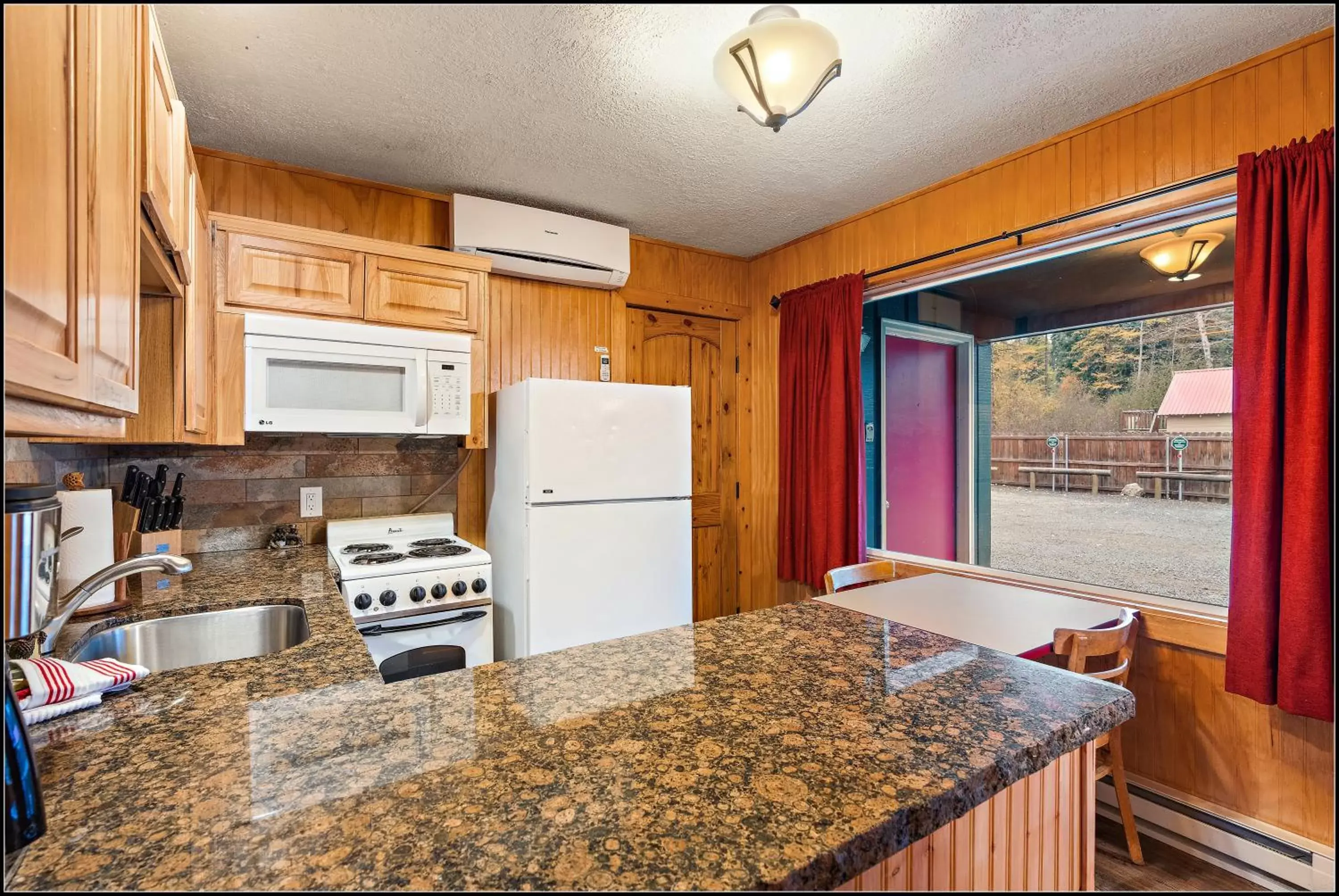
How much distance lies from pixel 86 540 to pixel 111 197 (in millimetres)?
1019

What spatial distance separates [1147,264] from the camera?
2.14 m

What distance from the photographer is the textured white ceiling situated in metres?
1.56

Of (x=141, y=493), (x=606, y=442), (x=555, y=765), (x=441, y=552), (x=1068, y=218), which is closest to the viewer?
A: (x=555, y=765)

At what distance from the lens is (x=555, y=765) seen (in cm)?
69

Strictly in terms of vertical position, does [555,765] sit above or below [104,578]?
below

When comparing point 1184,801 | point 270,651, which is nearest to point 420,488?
point 270,651

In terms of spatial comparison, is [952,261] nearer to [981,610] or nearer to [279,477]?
[981,610]

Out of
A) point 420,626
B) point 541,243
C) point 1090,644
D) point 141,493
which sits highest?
point 541,243

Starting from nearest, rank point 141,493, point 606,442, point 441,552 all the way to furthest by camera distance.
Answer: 1. point 141,493
2. point 441,552
3. point 606,442

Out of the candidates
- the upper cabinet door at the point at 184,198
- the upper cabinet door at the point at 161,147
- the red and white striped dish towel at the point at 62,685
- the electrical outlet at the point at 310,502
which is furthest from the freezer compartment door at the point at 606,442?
the red and white striped dish towel at the point at 62,685

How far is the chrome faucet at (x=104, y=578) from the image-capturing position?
1089 mm

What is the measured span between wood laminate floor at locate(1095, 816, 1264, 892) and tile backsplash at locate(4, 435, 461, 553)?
2.73 meters

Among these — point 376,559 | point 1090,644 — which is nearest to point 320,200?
point 376,559

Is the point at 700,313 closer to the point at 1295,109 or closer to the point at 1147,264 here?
the point at 1147,264
